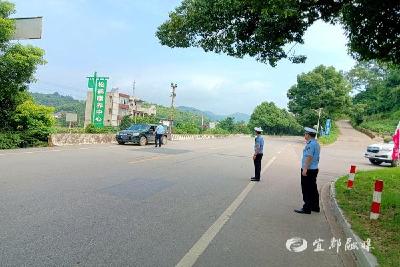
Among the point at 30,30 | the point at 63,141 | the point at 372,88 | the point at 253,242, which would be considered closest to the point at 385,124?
the point at 372,88

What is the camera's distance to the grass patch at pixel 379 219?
5450 millimetres

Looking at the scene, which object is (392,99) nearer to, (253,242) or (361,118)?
(361,118)

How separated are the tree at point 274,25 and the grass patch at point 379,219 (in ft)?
11.9

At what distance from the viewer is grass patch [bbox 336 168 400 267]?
17.9ft

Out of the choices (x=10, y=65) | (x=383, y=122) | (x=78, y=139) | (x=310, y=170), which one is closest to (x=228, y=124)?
(x=383, y=122)

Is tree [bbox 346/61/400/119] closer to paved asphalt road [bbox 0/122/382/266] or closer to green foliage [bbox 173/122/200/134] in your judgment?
green foliage [bbox 173/122/200/134]

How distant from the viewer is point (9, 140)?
20.6 meters

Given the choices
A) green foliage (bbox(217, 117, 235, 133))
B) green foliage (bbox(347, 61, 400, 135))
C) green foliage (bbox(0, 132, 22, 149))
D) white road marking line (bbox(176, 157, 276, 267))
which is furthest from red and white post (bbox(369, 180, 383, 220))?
green foliage (bbox(217, 117, 235, 133))

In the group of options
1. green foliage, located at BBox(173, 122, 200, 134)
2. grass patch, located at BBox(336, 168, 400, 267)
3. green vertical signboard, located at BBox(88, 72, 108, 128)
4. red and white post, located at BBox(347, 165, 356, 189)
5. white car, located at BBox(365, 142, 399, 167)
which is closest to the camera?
grass patch, located at BBox(336, 168, 400, 267)

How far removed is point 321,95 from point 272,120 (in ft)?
121

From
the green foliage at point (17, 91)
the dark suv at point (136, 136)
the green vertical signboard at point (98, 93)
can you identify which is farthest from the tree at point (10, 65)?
the green vertical signboard at point (98, 93)

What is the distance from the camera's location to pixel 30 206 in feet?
23.0

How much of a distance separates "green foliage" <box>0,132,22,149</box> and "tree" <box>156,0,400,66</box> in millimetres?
11062

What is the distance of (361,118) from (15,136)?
7389 cm
